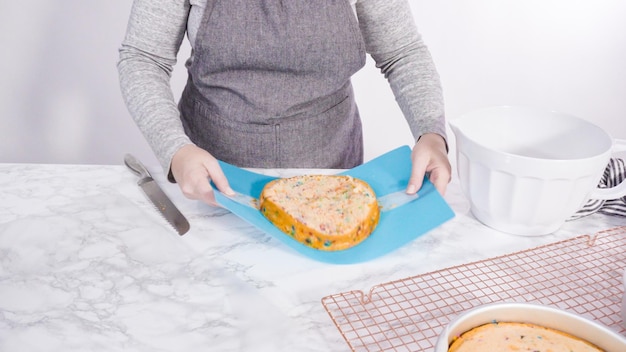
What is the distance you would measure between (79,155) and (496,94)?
1.85 meters

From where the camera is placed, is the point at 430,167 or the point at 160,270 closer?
the point at 160,270

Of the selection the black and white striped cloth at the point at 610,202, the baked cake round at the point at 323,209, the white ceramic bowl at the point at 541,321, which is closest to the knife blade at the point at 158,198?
the baked cake round at the point at 323,209

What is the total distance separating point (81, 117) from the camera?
2377 millimetres

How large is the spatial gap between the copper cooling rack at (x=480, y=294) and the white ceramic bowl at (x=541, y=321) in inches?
3.7

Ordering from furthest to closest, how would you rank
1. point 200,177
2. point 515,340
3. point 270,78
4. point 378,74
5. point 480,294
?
point 378,74 < point 270,78 < point 200,177 < point 480,294 < point 515,340

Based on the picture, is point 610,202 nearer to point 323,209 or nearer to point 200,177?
point 323,209

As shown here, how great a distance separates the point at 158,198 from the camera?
1.04 metres

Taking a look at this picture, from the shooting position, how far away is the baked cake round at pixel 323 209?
3.03 ft

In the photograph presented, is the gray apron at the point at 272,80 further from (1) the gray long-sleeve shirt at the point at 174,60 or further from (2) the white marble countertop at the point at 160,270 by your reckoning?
(2) the white marble countertop at the point at 160,270

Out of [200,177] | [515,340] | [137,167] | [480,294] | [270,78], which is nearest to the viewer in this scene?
[515,340]

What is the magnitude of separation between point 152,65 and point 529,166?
0.77 meters

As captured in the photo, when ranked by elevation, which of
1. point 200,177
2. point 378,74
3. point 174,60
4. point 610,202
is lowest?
point 378,74

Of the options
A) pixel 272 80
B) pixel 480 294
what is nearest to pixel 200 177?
pixel 272 80

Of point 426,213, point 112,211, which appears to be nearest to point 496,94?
point 426,213
